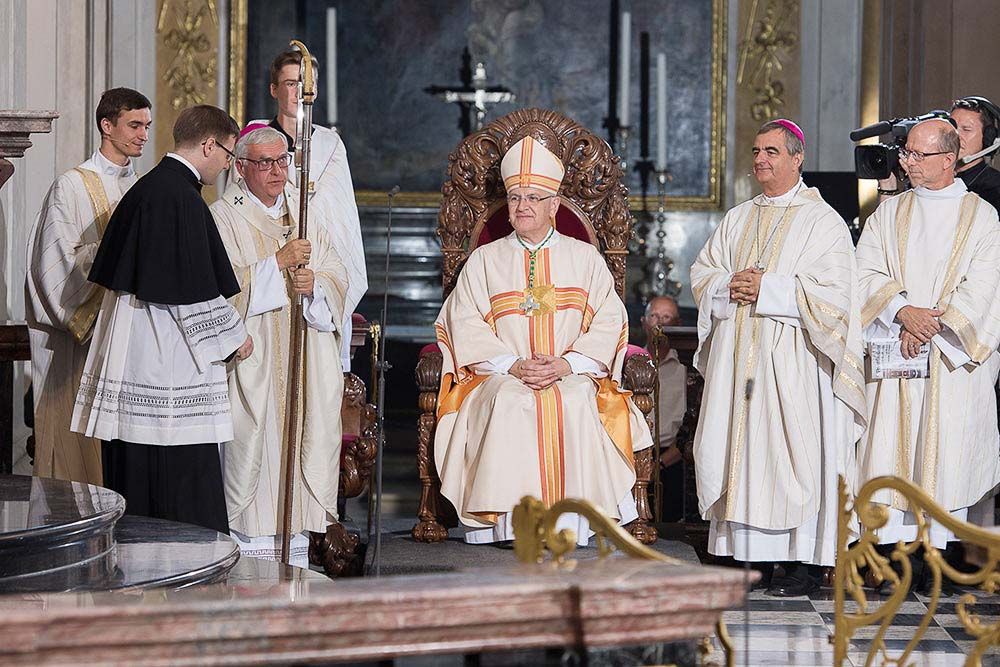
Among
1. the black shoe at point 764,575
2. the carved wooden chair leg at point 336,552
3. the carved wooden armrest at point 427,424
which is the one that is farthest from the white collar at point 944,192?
the carved wooden chair leg at point 336,552

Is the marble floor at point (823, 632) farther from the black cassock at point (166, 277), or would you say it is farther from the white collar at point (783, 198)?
the black cassock at point (166, 277)

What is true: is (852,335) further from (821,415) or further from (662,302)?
(662,302)

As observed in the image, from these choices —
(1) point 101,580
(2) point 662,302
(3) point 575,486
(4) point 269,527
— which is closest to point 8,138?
(1) point 101,580

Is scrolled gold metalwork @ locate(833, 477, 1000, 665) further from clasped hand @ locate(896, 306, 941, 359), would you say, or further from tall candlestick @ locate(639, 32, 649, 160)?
tall candlestick @ locate(639, 32, 649, 160)

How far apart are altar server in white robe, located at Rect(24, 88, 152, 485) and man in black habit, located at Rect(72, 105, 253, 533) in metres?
0.60

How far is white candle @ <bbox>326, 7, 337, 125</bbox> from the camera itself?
10.2 metres

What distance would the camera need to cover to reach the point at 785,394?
625 centimetres

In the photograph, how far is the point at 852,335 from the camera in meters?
6.23

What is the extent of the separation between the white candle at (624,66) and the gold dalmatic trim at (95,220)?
532 cm

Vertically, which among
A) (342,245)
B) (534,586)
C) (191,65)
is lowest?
(534,586)

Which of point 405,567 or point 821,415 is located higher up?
point 821,415

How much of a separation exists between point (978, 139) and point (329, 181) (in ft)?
9.97

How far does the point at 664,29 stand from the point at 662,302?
3073 mm

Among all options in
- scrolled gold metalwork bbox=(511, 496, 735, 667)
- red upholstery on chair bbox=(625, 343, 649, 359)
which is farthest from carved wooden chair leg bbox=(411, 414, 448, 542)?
scrolled gold metalwork bbox=(511, 496, 735, 667)
